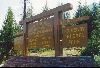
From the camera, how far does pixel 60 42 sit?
11000 millimetres

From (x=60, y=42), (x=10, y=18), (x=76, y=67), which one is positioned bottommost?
(x=76, y=67)

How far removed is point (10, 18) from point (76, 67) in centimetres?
1992

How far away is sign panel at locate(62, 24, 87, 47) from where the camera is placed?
A: 1003 centimetres

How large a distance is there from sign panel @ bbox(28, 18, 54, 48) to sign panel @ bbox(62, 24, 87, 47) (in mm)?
1107

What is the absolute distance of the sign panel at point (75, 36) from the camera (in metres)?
10.0

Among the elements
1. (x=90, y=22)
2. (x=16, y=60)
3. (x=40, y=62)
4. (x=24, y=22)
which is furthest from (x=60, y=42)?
(x=90, y=22)

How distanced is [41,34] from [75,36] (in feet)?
9.44

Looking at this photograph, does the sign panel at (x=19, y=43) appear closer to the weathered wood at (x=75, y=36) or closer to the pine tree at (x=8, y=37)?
the weathered wood at (x=75, y=36)

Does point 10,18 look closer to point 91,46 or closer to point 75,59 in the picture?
point 91,46

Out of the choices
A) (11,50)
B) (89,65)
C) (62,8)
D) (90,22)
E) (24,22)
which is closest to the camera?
(89,65)

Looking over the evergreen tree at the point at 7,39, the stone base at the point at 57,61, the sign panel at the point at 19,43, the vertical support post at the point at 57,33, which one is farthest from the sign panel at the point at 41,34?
the evergreen tree at the point at 7,39

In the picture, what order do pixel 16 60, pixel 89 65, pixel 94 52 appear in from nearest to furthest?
1. pixel 89 65
2. pixel 16 60
3. pixel 94 52

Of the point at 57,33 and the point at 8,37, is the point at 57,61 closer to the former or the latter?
the point at 57,33

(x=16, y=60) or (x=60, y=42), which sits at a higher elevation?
(x=60, y=42)
